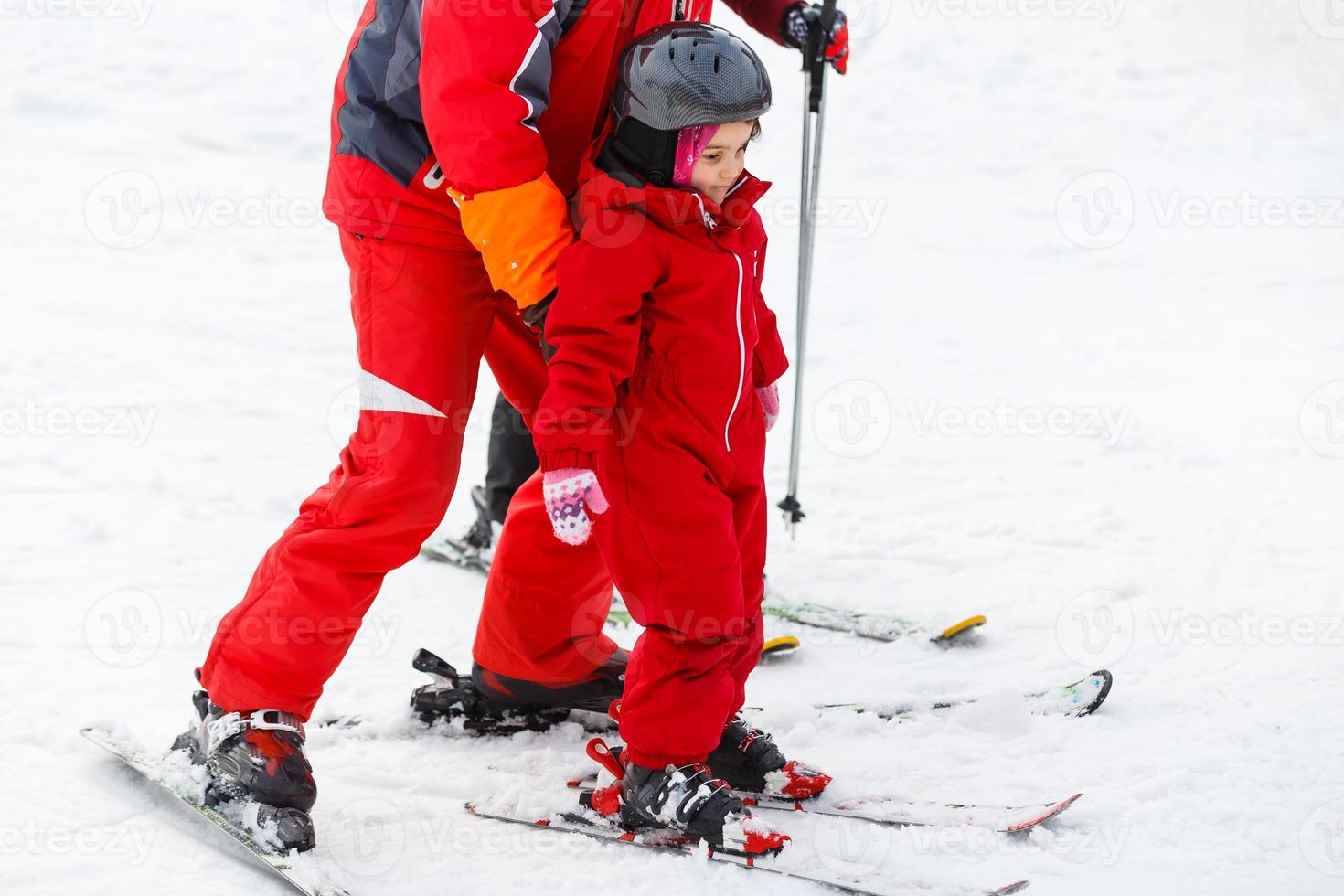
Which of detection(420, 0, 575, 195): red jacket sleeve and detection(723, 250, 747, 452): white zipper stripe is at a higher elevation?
detection(420, 0, 575, 195): red jacket sleeve

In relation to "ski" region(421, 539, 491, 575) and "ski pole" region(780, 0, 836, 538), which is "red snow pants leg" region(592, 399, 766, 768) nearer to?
"ski pole" region(780, 0, 836, 538)

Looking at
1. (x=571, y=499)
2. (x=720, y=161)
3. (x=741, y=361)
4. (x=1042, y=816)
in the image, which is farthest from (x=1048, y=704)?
(x=720, y=161)

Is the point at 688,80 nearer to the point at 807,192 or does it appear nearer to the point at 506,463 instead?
the point at 807,192

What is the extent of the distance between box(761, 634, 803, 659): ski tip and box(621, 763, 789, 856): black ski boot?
1123mm

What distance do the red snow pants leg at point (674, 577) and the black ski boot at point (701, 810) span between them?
3 centimetres

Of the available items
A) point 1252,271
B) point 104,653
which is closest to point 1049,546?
point 104,653

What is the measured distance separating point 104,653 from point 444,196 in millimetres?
1698

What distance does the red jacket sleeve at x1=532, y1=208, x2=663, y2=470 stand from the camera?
7.76 ft

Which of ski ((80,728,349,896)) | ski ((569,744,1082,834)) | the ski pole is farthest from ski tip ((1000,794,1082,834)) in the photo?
the ski pole

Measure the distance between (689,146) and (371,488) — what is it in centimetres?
94

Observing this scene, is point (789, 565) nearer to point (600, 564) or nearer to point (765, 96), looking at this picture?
point (600, 564)

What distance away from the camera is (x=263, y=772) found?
2508 mm

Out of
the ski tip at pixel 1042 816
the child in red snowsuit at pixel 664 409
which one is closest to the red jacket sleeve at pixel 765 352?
the child in red snowsuit at pixel 664 409

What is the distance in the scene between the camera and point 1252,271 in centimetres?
781
